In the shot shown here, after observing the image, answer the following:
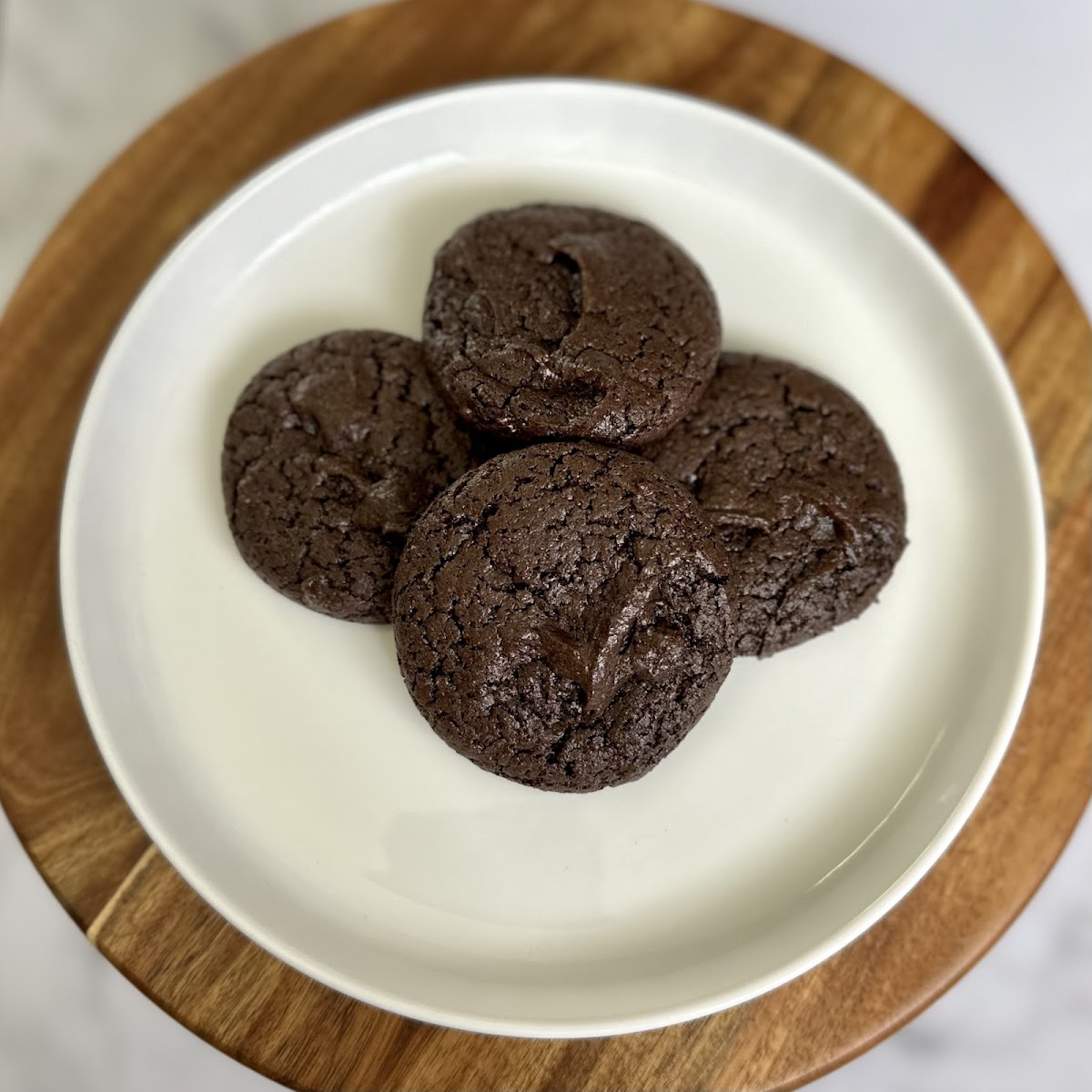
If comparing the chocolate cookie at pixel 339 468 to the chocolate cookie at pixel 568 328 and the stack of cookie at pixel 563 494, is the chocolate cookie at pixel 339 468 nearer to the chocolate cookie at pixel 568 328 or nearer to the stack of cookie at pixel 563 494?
the stack of cookie at pixel 563 494

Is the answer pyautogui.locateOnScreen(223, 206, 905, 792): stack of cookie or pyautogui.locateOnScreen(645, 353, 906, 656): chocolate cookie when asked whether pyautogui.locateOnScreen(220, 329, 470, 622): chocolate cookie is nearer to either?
pyautogui.locateOnScreen(223, 206, 905, 792): stack of cookie

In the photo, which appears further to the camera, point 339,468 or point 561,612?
point 339,468

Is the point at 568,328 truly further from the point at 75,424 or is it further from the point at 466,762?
the point at 75,424

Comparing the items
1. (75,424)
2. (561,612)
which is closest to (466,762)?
(561,612)

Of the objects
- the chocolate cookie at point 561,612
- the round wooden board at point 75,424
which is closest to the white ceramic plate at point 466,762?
the round wooden board at point 75,424

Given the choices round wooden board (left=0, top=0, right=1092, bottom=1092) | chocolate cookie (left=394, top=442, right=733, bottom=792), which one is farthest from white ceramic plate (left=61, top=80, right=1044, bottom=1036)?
chocolate cookie (left=394, top=442, right=733, bottom=792)

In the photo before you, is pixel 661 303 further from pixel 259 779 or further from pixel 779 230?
pixel 259 779

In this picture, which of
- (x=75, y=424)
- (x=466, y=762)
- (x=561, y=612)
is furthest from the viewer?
(x=75, y=424)

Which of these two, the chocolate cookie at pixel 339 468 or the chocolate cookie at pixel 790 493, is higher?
the chocolate cookie at pixel 790 493
